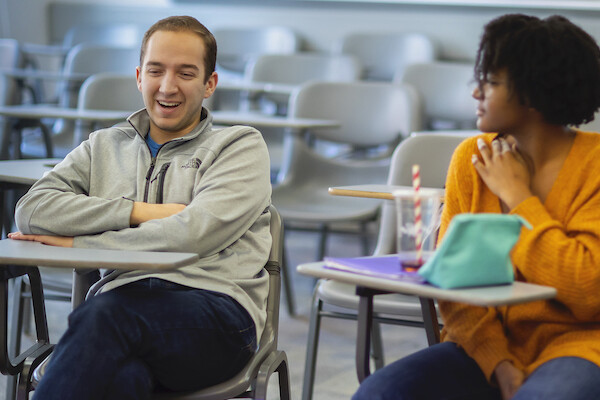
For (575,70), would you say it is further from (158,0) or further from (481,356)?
(158,0)

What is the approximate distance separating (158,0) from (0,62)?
6.18 ft

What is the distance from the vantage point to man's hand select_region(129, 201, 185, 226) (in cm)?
170

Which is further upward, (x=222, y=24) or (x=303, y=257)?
(x=222, y=24)

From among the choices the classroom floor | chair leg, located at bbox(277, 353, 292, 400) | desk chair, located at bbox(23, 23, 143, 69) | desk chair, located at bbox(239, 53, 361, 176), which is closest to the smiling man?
chair leg, located at bbox(277, 353, 292, 400)

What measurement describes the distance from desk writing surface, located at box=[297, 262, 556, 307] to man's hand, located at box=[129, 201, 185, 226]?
1.48ft

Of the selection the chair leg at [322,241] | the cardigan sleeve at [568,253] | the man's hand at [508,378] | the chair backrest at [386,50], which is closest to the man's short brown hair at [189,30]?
the cardigan sleeve at [568,253]

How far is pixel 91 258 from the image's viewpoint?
1.40 m

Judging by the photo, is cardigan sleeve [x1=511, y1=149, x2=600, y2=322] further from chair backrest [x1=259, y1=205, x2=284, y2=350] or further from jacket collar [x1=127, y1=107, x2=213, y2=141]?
jacket collar [x1=127, y1=107, x2=213, y2=141]

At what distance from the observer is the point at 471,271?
1.27 metres

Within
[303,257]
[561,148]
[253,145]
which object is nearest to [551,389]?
[561,148]

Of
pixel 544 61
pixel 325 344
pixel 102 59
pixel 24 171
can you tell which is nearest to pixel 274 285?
pixel 544 61

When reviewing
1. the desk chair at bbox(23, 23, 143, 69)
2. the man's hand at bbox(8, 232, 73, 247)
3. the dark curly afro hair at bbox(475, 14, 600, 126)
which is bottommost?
the desk chair at bbox(23, 23, 143, 69)

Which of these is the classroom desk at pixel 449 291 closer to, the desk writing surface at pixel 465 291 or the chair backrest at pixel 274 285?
the desk writing surface at pixel 465 291

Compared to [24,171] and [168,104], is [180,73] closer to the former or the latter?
[168,104]
